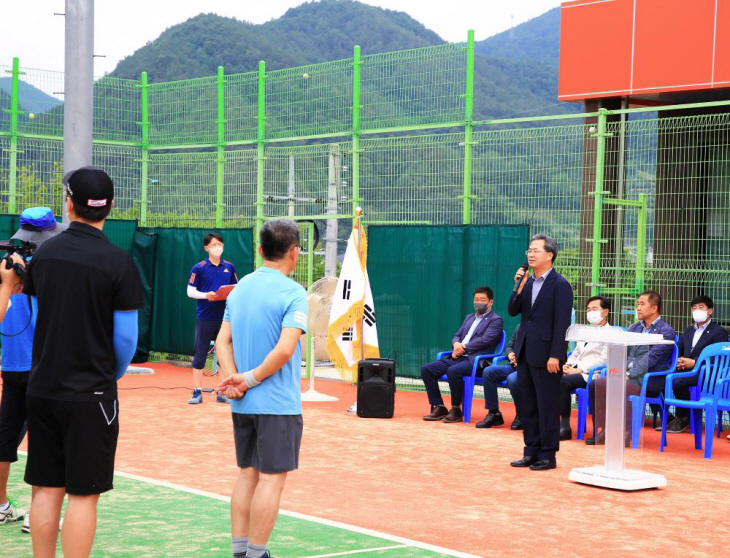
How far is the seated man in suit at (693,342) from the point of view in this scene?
34.8ft

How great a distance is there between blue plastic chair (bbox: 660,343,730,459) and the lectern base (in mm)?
1587

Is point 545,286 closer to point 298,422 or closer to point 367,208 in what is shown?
point 298,422

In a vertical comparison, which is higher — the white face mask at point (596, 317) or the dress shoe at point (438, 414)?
the white face mask at point (596, 317)

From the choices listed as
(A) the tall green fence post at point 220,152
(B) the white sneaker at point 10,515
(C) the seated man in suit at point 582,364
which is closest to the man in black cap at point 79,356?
(B) the white sneaker at point 10,515

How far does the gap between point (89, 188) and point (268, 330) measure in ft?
3.61

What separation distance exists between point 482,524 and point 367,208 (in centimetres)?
831

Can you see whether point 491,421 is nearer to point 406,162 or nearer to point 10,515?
point 406,162

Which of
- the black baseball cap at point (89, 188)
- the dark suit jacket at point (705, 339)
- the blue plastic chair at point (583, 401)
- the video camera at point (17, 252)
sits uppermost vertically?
the black baseball cap at point (89, 188)

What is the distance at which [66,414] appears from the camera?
4527 millimetres

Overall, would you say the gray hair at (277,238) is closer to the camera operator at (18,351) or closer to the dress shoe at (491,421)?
the camera operator at (18,351)

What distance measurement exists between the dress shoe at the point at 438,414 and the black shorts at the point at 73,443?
23.7 ft

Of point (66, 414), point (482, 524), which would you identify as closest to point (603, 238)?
point (482, 524)

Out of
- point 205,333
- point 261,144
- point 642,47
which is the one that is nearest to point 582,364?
point 205,333

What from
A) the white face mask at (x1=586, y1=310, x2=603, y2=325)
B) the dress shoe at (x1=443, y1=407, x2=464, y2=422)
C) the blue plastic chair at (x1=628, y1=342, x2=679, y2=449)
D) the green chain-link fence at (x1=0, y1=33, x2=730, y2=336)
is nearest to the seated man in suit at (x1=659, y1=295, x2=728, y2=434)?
the blue plastic chair at (x1=628, y1=342, x2=679, y2=449)
